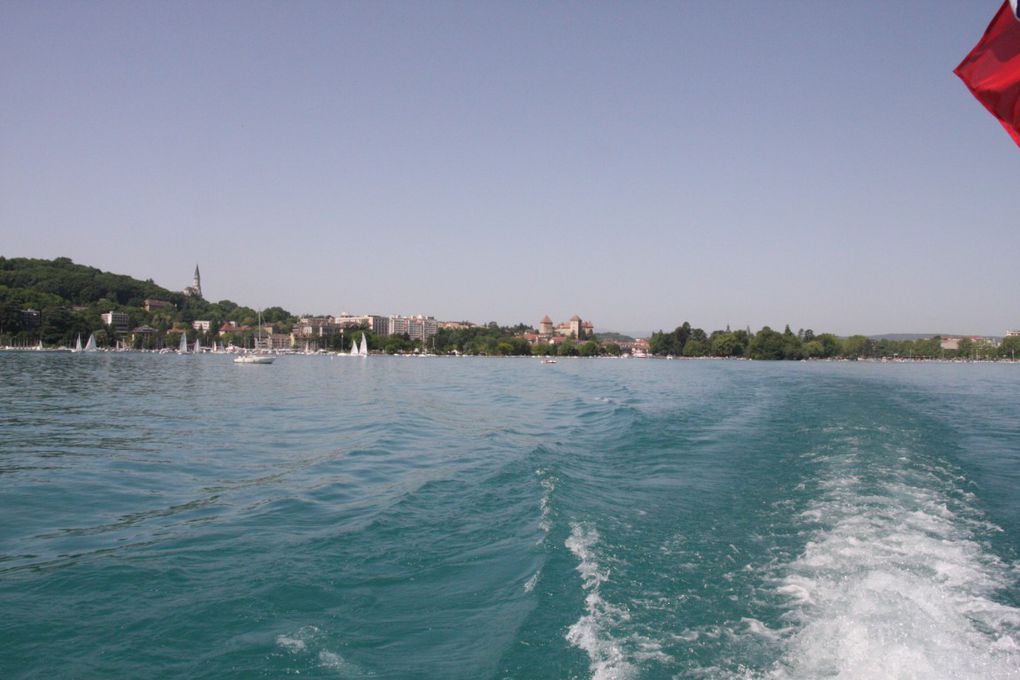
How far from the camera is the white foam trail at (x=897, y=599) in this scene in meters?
4.57

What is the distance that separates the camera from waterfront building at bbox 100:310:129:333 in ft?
537

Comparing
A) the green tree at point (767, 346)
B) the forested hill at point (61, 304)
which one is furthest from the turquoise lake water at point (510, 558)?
the green tree at point (767, 346)

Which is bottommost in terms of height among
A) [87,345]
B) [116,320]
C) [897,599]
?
[897,599]

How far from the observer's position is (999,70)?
2.96 m

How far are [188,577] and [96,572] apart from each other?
103 cm

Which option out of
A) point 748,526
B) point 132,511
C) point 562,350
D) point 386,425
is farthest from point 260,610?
point 562,350

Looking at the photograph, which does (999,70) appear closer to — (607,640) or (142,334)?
(607,640)

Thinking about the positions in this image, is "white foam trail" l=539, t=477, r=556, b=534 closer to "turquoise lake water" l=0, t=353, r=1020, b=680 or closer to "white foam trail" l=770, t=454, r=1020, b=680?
"turquoise lake water" l=0, t=353, r=1020, b=680

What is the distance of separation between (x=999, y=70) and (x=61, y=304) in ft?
611

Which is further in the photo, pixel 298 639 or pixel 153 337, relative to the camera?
pixel 153 337

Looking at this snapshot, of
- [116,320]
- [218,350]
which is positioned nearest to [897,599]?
[218,350]

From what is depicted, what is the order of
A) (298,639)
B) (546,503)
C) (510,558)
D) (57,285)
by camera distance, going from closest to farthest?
(298,639)
(510,558)
(546,503)
(57,285)

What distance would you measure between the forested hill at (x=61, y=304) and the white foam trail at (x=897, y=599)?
517ft

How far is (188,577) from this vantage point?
6.12 meters
